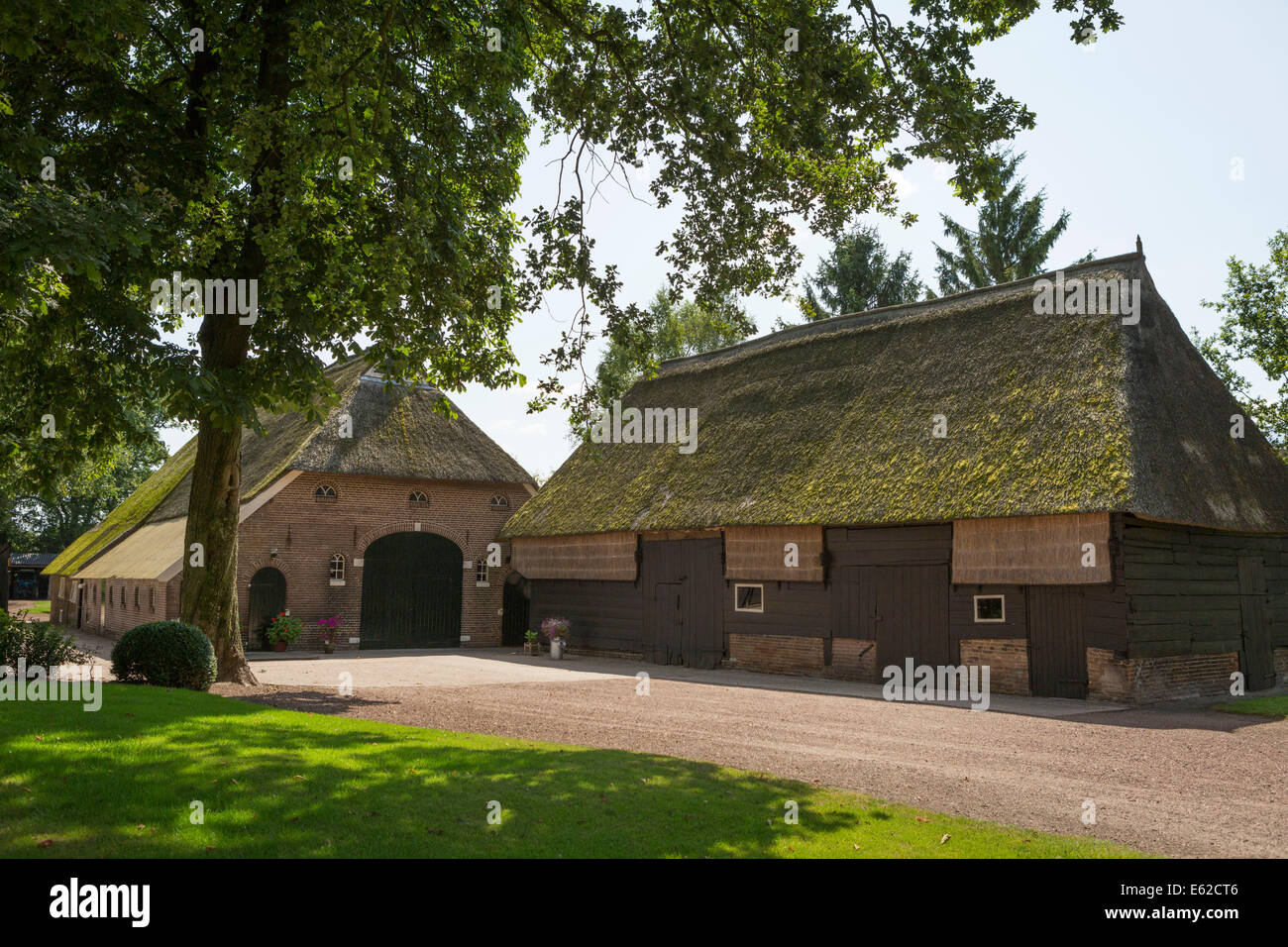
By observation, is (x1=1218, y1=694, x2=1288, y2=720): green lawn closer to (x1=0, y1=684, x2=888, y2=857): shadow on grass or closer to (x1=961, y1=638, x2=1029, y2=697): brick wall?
(x1=961, y1=638, x2=1029, y2=697): brick wall

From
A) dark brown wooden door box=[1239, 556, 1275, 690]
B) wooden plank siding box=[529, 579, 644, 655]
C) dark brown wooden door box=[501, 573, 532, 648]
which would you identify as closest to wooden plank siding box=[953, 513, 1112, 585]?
dark brown wooden door box=[1239, 556, 1275, 690]

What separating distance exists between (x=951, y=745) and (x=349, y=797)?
7622 mm

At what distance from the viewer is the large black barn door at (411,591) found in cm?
2769

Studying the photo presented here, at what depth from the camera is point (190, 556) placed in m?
14.4

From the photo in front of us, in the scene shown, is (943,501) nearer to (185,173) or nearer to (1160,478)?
(1160,478)

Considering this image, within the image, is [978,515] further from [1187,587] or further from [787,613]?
[787,613]

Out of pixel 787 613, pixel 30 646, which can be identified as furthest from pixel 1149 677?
pixel 30 646

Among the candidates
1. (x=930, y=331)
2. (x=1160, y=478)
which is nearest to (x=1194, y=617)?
(x=1160, y=478)

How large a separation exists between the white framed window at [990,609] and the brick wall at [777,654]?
3728 mm

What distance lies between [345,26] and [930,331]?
15.3 meters

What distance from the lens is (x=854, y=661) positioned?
19016mm

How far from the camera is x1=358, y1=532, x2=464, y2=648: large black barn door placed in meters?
27.7

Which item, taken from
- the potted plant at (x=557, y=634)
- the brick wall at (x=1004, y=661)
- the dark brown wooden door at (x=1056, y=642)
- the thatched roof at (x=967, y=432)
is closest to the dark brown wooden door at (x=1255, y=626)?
the thatched roof at (x=967, y=432)

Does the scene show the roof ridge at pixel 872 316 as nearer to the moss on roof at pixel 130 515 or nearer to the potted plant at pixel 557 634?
the potted plant at pixel 557 634
